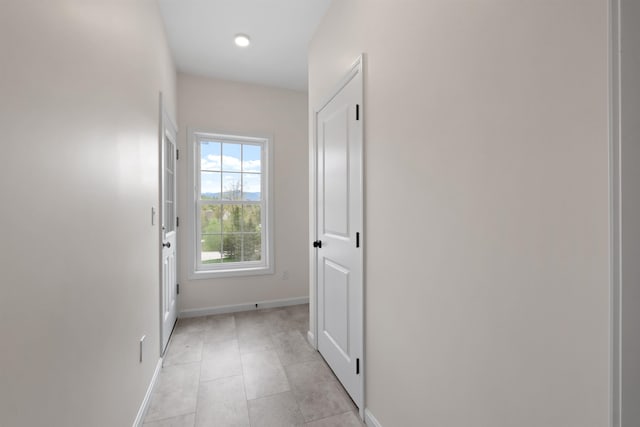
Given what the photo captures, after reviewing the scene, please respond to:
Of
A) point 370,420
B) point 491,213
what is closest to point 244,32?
point 491,213

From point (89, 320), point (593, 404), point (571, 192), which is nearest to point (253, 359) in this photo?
point (89, 320)

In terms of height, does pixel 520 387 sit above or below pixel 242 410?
above

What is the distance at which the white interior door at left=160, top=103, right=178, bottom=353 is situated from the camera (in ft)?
7.90

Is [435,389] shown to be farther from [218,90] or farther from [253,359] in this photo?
[218,90]

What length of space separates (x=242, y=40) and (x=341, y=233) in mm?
2036

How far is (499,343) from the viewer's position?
873 mm

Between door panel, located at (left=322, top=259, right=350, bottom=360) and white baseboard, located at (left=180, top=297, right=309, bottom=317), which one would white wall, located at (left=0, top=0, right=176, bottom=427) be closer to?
door panel, located at (left=322, top=259, right=350, bottom=360)

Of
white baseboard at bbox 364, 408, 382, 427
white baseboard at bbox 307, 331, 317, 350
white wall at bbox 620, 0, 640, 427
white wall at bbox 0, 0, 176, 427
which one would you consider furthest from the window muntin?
white wall at bbox 620, 0, 640, 427

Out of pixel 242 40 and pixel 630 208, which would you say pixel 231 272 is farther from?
pixel 630 208

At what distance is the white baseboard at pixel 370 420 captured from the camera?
5.00 ft

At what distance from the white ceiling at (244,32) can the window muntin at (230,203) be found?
29.5 inches

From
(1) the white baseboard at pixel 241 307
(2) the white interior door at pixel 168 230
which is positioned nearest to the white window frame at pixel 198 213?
(2) the white interior door at pixel 168 230

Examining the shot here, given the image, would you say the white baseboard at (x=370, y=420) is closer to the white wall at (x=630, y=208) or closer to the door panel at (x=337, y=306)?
the door panel at (x=337, y=306)

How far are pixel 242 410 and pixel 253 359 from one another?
0.59 meters
